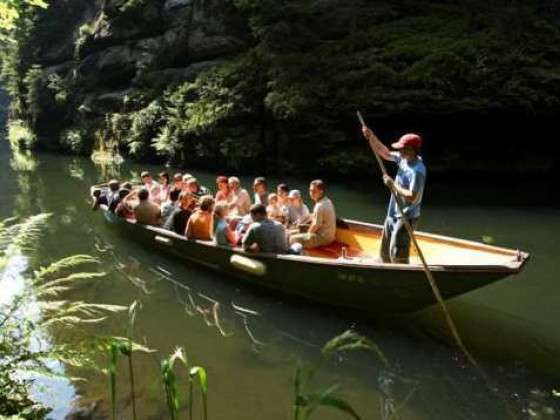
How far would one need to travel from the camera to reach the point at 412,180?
7125mm

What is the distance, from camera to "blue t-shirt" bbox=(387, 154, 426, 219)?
7.11m

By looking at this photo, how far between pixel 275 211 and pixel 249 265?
182 cm

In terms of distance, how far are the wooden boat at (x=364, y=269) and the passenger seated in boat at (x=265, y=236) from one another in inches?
6.4

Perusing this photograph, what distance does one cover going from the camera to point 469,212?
15.5 meters

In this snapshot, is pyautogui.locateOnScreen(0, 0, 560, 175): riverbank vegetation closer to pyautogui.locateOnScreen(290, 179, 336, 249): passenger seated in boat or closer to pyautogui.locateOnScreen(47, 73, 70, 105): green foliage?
pyautogui.locateOnScreen(47, 73, 70, 105): green foliage

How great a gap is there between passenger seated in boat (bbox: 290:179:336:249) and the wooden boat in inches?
8.6

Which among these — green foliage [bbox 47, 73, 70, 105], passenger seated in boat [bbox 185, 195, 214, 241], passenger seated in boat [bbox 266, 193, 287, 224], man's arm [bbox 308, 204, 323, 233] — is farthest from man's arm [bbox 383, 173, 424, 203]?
green foliage [bbox 47, 73, 70, 105]

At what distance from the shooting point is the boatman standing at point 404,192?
710 centimetres

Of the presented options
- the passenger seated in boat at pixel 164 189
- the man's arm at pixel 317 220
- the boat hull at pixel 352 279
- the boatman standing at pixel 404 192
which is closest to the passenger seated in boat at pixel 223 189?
the boat hull at pixel 352 279

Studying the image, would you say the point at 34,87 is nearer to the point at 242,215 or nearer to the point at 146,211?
the point at 146,211

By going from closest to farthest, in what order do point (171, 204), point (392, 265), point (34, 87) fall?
point (392, 265)
point (171, 204)
point (34, 87)

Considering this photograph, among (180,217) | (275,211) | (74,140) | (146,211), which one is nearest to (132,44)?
(74,140)

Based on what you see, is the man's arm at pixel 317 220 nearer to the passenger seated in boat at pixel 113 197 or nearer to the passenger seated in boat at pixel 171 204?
the passenger seated in boat at pixel 171 204

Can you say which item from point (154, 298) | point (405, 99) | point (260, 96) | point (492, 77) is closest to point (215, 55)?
point (260, 96)
